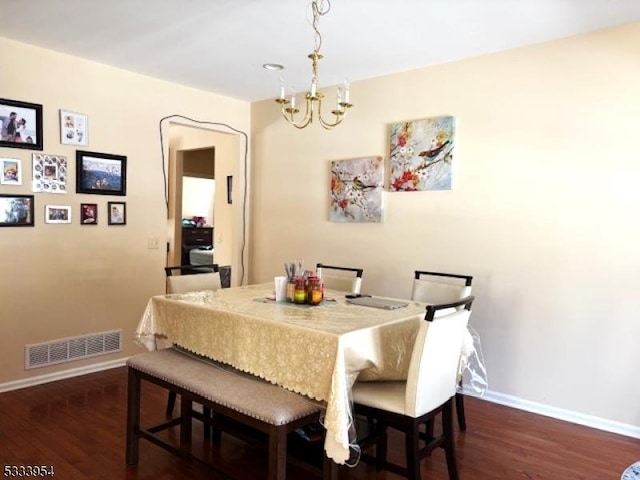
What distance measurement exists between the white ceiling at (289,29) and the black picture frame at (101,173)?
30.2 inches

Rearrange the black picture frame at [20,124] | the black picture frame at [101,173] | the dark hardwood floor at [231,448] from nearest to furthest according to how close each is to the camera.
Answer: the dark hardwood floor at [231,448], the black picture frame at [20,124], the black picture frame at [101,173]

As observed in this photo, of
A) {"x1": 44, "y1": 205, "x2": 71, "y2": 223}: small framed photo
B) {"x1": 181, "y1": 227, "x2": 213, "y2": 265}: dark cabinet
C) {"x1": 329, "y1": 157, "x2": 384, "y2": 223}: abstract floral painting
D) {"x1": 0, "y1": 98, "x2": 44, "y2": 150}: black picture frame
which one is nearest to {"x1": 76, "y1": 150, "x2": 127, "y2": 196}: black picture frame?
{"x1": 44, "y1": 205, "x2": 71, "y2": 223}: small framed photo

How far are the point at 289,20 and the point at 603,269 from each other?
2566 mm

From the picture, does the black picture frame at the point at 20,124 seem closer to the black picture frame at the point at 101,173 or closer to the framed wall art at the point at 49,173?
the framed wall art at the point at 49,173

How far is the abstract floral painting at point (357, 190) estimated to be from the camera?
422 cm

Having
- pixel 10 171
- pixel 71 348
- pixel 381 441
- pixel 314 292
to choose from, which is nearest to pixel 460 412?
pixel 381 441

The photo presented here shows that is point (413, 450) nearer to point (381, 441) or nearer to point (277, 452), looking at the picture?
point (381, 441)

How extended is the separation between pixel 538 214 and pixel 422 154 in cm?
101

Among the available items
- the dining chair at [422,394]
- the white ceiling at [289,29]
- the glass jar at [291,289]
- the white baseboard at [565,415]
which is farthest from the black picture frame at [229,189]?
the dining chair at [422,394]

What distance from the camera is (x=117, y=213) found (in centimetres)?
421

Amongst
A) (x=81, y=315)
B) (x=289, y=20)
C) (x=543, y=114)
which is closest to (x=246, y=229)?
(x=81, y=315)

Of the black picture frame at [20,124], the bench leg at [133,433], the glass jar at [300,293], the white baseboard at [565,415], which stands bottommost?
the white baseboard at [565,415]

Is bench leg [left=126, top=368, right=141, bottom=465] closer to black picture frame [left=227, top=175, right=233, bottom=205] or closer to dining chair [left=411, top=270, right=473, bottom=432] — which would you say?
dining chair [left=411, top=270, right=473, bottom=432]

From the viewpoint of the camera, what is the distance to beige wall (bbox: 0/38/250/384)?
3.63m
